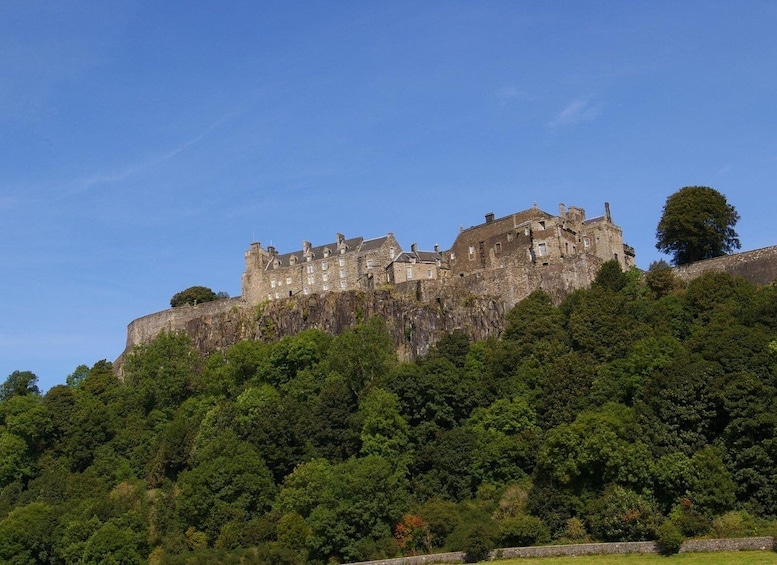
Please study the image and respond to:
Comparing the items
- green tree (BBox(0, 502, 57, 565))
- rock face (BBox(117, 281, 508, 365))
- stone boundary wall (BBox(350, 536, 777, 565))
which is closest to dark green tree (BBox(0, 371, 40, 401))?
rock face (BBox(117, 281, 508, 365))

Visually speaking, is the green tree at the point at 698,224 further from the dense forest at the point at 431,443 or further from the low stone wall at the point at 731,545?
the low stone wall at the point at 731,545

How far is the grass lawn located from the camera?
1602 inches

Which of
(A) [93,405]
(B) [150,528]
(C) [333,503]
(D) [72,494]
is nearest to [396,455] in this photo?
(C) [333,503]

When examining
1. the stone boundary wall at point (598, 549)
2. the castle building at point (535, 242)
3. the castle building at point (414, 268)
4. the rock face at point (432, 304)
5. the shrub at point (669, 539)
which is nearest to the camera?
the stone boundary wall at point (598, 549)

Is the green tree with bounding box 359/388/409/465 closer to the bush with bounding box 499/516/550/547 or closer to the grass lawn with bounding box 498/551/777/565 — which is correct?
the bush with bounding box 499/516/550/547

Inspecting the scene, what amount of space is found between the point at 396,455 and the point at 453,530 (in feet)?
26.9

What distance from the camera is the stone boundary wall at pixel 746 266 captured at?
6544 cm

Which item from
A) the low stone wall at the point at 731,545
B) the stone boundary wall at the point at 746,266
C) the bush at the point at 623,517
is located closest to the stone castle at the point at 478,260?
the stone boundary wall at the point at 746,266

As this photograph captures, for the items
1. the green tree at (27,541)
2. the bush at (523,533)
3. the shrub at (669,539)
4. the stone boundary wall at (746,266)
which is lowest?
the shrub at (669,539)

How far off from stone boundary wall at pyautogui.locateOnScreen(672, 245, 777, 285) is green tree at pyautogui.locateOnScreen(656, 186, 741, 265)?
339 cm

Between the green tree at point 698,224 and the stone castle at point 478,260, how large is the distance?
5377 millimetres

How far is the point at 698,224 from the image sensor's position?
71.8m

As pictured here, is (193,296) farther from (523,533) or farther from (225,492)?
(523,533)

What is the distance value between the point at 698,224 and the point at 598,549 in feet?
109
